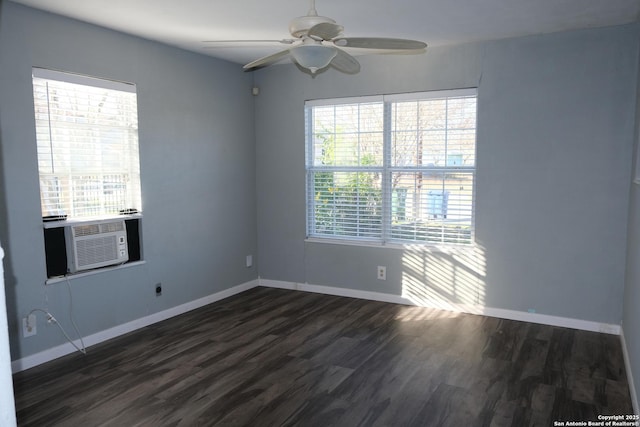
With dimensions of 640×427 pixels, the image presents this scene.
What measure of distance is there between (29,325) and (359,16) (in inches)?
125

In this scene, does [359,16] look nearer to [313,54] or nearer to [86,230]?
[313,54]

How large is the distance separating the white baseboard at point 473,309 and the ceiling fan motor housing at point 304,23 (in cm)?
313

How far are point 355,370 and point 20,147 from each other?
2.73 metres

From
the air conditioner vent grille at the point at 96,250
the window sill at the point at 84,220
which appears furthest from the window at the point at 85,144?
the air conditioner vent grille at the point at 96,250

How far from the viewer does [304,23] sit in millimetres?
2322

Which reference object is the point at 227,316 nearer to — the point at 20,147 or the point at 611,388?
the point at 20,147

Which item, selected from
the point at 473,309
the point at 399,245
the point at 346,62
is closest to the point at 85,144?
the point at 346,62

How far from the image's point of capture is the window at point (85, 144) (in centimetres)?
343

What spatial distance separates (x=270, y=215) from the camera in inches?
216

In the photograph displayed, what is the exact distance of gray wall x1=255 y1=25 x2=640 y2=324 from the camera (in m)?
3.83

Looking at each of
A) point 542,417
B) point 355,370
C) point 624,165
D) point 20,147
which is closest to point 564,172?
point 624,165

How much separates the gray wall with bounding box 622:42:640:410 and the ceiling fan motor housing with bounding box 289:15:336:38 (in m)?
2.26

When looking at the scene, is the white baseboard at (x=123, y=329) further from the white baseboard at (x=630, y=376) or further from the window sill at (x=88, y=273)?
the white baseboard at (x=630, y=376)

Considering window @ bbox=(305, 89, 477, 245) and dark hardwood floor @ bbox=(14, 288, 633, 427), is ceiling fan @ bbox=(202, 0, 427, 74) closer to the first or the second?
dark hardwood floor @ bbox=(14, 288, 633, 427)
